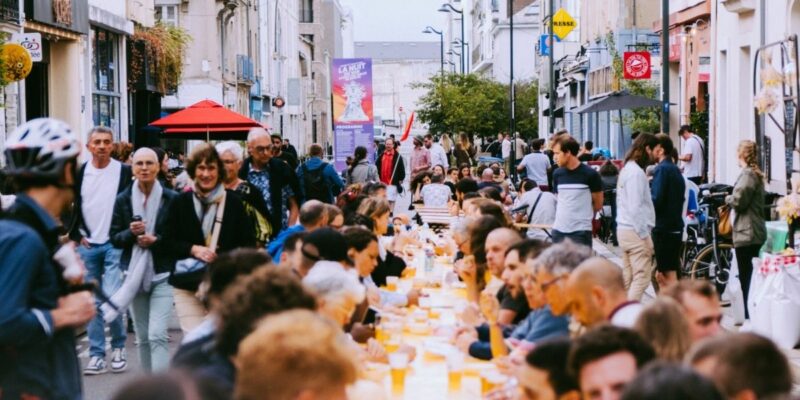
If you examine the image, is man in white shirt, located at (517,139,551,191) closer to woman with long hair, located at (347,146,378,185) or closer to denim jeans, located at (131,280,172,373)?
woman with long hair, located at (347,146,378,185)

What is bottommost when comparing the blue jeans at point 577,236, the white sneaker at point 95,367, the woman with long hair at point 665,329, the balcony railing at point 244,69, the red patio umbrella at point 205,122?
the white sneaker at point 95,367

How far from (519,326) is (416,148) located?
25275 millimetres

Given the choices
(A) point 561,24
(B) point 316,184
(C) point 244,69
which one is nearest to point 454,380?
(B) point 316,184

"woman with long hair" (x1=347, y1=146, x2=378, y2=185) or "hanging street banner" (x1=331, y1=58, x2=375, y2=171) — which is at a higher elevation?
"hanging street banner" (x1=331, y1=58, x2=375, y2=171)

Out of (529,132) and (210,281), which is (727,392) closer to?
(210,281)

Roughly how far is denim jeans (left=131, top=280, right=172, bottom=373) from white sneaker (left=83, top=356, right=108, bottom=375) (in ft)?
3.77

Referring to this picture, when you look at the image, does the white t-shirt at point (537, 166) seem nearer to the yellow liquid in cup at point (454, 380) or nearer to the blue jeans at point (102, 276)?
the blue jeans at point (102, 276)

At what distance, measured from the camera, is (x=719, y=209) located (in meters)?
15.2

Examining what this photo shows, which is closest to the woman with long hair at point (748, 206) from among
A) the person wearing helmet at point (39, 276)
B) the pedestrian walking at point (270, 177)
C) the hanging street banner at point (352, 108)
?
the pedestrian walking at point (270, 177)

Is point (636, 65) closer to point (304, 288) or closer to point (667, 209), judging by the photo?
point (667, 209)

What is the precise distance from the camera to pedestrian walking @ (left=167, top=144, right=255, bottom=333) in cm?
950

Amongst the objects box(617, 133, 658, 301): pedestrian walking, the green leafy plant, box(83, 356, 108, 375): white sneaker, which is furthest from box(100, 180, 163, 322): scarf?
the green leafy plant

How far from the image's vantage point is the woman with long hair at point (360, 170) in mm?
24141

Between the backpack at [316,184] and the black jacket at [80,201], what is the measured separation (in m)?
7.11
